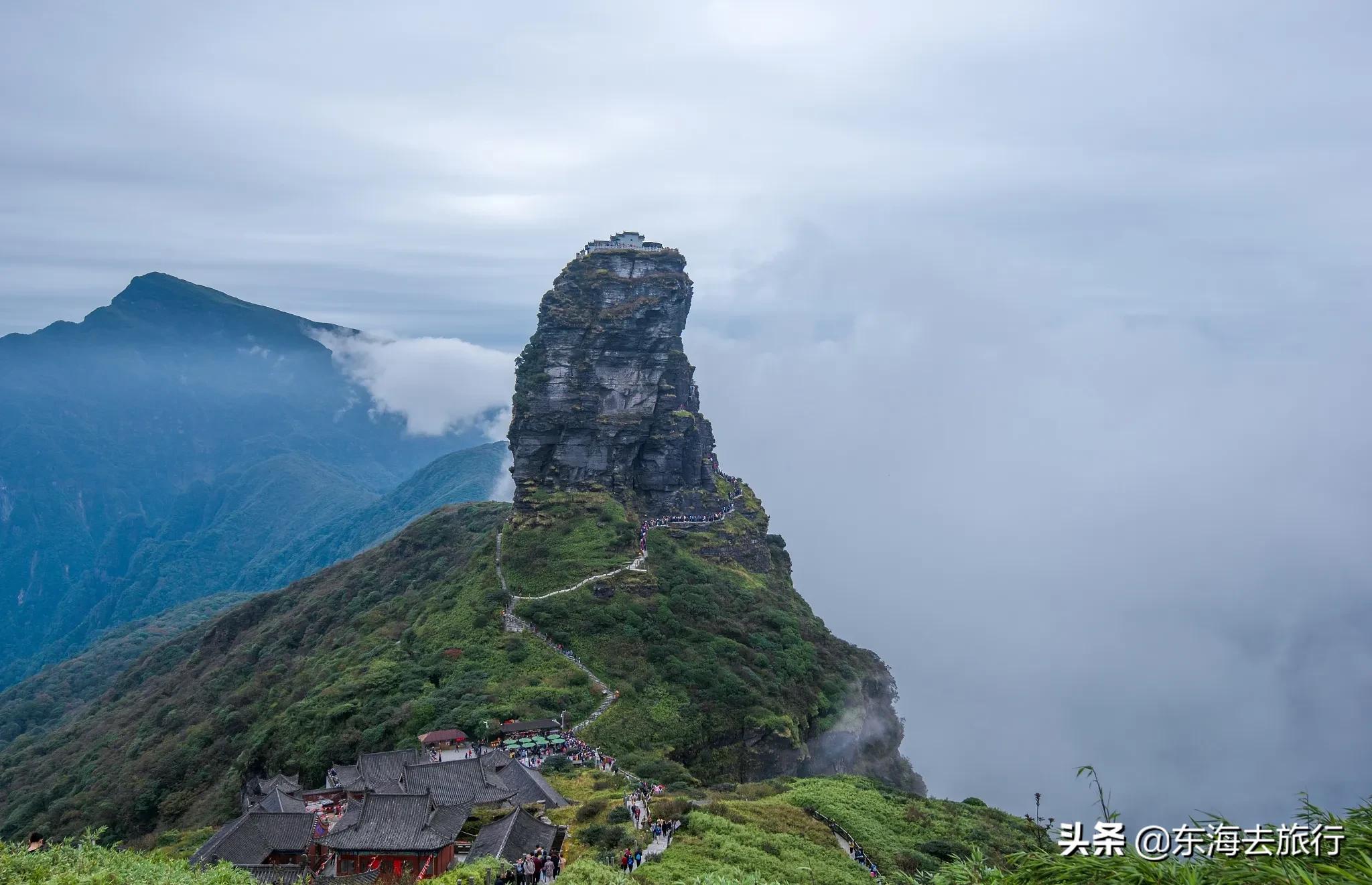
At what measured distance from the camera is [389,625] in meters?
71.8

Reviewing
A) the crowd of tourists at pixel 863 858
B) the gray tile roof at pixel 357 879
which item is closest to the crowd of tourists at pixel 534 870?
the gray tile roof at pixel 357 879

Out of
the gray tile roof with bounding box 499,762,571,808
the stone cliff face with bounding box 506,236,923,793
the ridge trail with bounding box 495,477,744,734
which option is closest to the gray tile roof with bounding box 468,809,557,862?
the gray tile roof with bounding box 499,762,571,808

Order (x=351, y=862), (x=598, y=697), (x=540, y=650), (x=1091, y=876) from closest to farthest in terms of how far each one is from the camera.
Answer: (x=1091, y=876) < (x=351, y=862) < (x=598, y=697) < (x=540, y=650)

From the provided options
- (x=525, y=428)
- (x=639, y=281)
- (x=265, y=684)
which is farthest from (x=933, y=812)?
(x=265, y=684)

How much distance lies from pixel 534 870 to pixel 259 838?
1277cm

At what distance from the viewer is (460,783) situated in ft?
112

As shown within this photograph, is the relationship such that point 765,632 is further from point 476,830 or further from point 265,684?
point 265,684

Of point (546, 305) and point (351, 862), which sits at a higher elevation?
point (546, 305)

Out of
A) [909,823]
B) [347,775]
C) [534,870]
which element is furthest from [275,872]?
[909,823]

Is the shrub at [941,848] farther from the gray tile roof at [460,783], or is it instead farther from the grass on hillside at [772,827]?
the gray tile roof at [460,783]

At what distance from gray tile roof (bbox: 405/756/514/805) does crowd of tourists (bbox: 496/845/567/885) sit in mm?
6445

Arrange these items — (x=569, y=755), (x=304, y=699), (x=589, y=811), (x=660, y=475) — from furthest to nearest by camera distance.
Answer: (x=660, y=475) < (x=304, y=699) < (x=569, y=755) < (x=589, y=811)

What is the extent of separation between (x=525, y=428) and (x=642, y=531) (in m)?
13.8

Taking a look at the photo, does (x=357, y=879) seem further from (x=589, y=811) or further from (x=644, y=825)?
(x=644, y=825)
